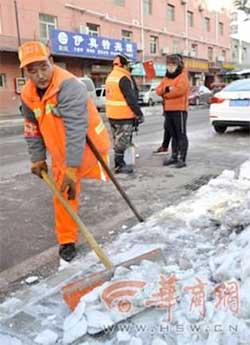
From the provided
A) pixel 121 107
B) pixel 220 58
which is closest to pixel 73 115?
pixel 121 107

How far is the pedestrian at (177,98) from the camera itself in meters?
6.99

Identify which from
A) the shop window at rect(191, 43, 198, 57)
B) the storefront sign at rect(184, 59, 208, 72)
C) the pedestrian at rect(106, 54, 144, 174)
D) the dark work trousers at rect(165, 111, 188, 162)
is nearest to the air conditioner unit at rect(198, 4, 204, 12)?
the shop window at rect(191, 43, 198, 57)

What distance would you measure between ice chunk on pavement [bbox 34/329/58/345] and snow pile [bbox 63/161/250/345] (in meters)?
0.08

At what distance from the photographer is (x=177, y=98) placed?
7.01 metres

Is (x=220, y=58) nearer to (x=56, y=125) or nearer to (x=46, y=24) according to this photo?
(x=46, y=24)

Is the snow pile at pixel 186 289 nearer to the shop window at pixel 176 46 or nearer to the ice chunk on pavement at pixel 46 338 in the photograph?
the ice chunk on pavement at pixel 46 338

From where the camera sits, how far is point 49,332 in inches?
102

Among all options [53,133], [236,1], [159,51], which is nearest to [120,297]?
[53,133]

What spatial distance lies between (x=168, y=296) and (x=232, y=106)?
8.70 m

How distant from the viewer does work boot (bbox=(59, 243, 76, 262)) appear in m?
3.70

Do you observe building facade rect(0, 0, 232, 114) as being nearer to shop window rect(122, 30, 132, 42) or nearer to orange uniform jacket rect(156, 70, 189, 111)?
shop window rect(122, 30, 132, 42)

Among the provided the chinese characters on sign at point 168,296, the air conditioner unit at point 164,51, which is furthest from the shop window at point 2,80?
the chinese characters on sign at point 168,296

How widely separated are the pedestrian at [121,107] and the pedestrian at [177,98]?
0.72 meters

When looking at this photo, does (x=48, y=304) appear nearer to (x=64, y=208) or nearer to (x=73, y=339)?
(x=73, y=339)
